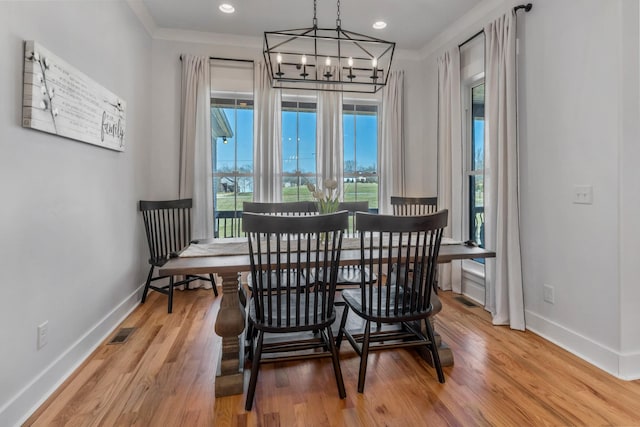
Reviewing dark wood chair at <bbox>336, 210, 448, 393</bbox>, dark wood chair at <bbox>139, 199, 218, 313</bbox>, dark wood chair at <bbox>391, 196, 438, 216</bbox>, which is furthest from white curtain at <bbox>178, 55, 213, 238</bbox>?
dark wood chair at <bbox>336, 210, 448, 393</bbox>

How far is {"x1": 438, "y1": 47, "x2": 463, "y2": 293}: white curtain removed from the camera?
3418 mm

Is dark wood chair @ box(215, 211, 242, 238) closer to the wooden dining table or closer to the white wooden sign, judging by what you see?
the white wooden sign

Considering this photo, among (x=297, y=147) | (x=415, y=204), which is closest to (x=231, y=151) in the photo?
(x=297, y=147)

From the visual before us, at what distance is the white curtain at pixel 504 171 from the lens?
259cm

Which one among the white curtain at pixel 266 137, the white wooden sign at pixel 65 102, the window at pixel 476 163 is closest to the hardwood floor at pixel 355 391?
the window at pixel 476 163

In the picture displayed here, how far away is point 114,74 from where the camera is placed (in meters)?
2.64

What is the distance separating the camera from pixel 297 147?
3908 mm

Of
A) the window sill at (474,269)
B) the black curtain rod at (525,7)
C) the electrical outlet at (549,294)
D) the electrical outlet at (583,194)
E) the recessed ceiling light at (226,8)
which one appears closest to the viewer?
the electrical outlet at (583,194)

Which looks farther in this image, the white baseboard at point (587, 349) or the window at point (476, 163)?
the window at point (476, 163)

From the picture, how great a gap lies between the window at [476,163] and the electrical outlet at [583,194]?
1.13 metres

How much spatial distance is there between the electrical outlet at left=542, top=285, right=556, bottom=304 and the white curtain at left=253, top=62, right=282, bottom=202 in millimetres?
2733

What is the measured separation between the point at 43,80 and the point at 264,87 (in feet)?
7.54

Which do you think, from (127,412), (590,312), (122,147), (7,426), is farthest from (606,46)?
(7,426)

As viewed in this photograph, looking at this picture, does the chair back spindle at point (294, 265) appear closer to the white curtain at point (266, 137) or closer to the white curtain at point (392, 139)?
the white curtain at point (266, 137)
